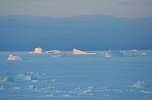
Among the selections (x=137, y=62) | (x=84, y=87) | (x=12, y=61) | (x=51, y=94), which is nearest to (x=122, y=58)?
(x=137, y=62)

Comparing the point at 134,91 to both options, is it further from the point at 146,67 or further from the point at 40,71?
the point at 40,71

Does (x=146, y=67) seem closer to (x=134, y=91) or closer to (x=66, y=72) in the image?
(x=134, y=91)

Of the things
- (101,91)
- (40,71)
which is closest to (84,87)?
(101,91)

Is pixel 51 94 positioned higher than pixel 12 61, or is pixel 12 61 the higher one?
pixel 12 61

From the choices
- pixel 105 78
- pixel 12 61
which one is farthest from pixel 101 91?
pixel 12 61

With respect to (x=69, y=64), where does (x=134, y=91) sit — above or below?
below
